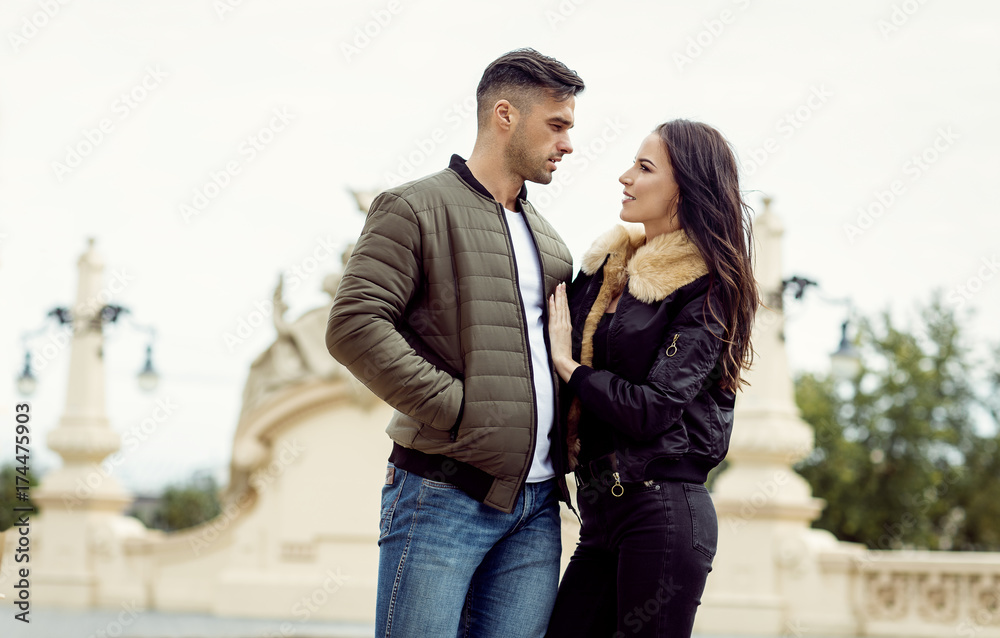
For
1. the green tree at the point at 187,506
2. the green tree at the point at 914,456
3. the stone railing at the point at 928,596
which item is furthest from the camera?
the green tree at the point at 187,506

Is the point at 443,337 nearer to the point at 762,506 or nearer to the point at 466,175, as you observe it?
the point at 466,175

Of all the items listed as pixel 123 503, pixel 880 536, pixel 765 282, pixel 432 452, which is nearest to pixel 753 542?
pixel 765 282

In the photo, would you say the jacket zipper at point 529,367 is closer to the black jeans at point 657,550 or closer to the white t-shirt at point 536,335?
the white t-shirt at point 536,335


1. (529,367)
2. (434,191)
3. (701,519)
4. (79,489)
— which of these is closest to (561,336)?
(529,367)

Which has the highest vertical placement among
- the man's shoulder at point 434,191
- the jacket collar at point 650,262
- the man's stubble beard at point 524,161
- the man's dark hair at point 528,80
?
the man's dark hair at point 528,80

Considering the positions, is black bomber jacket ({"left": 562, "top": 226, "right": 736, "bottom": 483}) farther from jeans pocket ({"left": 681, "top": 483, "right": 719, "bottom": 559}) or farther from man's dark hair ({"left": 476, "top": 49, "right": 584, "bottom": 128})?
man's dark hair ({"left": 476, "top": 49, "right": 584, "bottom": 128})

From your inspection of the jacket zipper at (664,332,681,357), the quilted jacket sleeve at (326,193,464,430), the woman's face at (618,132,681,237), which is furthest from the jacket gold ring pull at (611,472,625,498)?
the woman's face at (618,132,681,237)

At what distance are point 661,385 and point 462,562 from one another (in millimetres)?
781

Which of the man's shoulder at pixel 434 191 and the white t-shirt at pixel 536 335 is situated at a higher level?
the man's shoulder at pixel 434 191

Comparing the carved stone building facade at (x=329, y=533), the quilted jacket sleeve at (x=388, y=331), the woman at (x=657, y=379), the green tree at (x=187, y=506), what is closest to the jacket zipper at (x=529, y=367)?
the woman at (x=657, y=379)

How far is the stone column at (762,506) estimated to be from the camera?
11.5 meters

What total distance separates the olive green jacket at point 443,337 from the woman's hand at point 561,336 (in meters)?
0.14

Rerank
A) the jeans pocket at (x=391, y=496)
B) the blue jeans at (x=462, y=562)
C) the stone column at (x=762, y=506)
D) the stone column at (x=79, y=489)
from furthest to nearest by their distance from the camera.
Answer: the stone column at (x=79, y=489), the stone column at (x=762, y=506), the jeans pocket at (x=391, y=496), the blue jeans at (x=462, y=562)

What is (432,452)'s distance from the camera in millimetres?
3229
